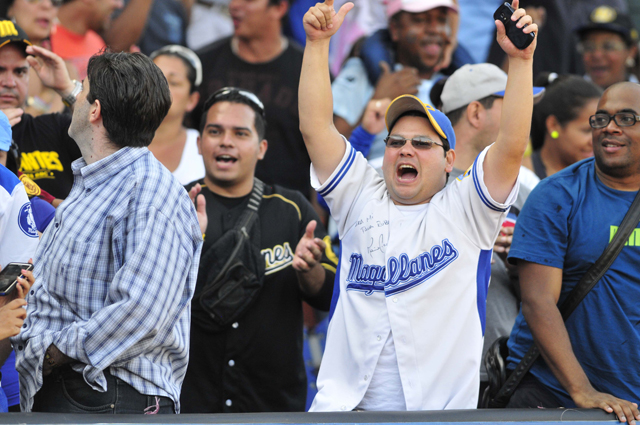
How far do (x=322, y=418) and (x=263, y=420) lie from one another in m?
0.19

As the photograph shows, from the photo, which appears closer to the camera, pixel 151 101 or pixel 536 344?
pixel 151 101

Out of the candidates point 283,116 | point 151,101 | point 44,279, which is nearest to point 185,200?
point 151,101

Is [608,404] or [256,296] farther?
[256,296]

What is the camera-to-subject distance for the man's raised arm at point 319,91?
9.33 feet

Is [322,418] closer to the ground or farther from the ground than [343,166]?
closer to the ground

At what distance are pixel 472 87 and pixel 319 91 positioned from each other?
1.36 m

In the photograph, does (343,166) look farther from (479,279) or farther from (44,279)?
(44,279)

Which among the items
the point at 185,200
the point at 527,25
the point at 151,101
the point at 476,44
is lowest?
the point at 185,200

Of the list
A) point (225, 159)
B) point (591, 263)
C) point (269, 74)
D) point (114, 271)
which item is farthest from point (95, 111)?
point (269, 74)

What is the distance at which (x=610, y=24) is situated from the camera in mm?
6285

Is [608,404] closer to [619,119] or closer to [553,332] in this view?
[553,332]

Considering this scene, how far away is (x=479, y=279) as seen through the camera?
276cm

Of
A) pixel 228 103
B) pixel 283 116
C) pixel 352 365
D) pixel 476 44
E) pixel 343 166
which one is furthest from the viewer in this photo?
pixel 476 44

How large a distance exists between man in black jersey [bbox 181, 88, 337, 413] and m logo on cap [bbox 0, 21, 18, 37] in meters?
1.05
